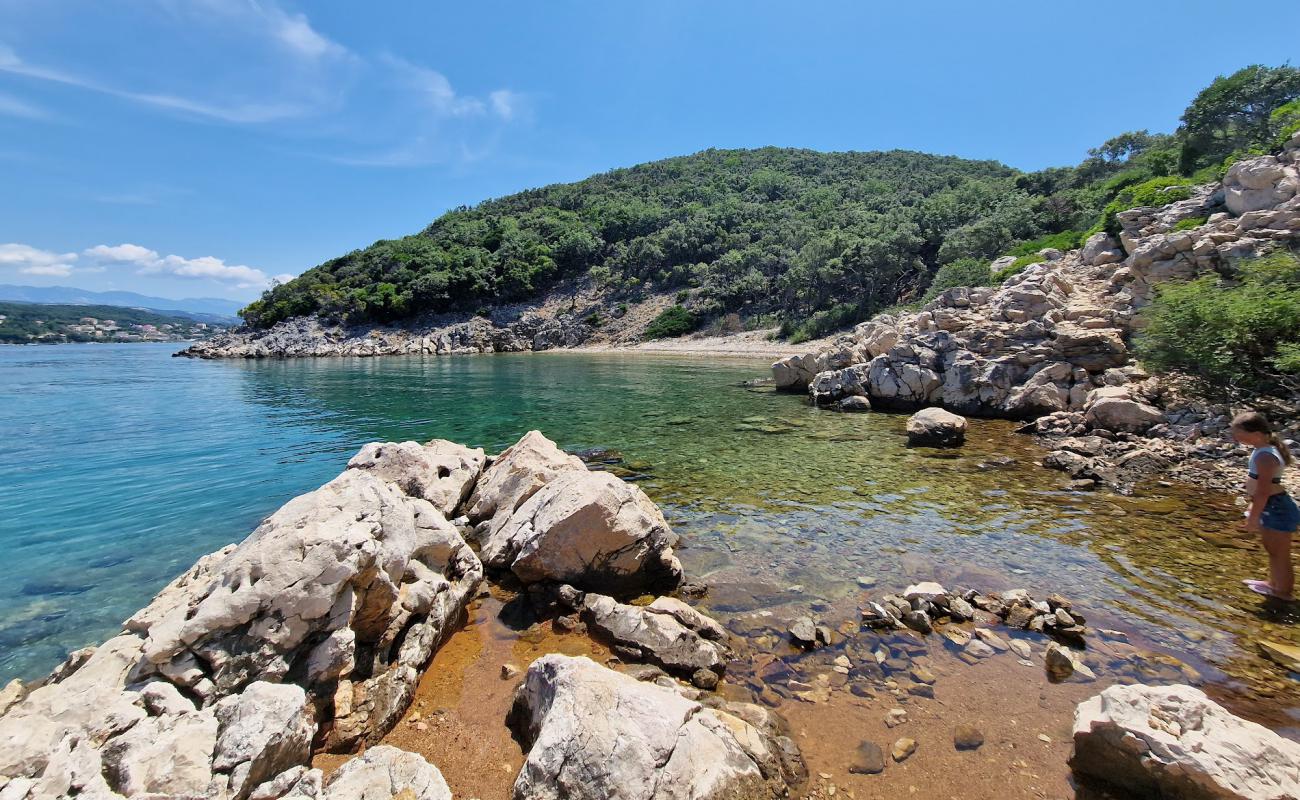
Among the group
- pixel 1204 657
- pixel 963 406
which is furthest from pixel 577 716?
pixel 963 406

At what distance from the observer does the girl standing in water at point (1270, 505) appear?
7.73 meters

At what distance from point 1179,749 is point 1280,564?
19.1ft

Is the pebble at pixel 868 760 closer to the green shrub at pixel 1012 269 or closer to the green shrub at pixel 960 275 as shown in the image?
the green shrub at pixel 1012 269

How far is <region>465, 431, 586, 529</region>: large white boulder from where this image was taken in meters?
11.1

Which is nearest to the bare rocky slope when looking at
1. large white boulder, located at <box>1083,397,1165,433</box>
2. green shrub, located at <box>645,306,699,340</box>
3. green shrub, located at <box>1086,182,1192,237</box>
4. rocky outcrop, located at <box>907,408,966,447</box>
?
large white boulder, located at <box>1083,397,1165,433</box>

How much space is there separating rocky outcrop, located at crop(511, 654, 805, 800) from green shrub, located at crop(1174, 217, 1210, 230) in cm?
2981

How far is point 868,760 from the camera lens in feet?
17.4

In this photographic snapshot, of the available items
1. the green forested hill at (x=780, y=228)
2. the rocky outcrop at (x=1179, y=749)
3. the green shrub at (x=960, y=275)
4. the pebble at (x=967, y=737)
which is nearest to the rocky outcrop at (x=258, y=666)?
the pebble at (x=967, y=737)

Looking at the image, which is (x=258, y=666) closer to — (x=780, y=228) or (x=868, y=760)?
(x=868, y=760)

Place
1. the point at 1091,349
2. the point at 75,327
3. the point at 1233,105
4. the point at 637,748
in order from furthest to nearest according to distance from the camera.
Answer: the point at 75,327
the point at 1233,105
the point at 1091,349
the point at 637,748

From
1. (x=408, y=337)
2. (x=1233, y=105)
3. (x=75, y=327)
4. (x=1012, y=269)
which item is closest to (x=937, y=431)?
(x=1012, y=269)

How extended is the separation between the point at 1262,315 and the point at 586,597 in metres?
18.9

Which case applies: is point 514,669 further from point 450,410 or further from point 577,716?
point 450,410

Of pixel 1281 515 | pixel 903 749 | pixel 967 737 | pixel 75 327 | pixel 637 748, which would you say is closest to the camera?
pixel 637 748
